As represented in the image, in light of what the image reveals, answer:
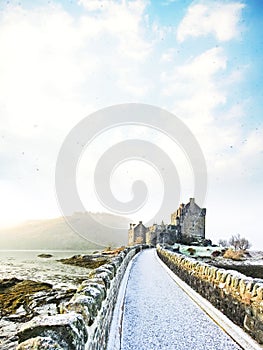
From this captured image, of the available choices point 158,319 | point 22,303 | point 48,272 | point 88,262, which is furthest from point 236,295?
point 88,262

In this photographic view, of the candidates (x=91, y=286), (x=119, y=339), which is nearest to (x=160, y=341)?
(x=119, y=339)

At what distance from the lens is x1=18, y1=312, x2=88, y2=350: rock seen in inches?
101

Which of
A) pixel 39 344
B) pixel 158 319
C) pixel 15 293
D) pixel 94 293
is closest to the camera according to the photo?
pixel 39 344

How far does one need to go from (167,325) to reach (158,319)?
0.47 meters

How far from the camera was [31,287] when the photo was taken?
Answer: 15.2 m

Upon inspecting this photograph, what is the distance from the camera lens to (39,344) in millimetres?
2326

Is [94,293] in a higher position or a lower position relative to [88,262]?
higher

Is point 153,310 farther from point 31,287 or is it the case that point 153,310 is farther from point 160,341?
point 31,287

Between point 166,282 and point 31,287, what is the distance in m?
7.45

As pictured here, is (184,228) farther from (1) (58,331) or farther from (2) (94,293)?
(1) (58,331)

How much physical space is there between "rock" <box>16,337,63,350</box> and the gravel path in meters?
3.22

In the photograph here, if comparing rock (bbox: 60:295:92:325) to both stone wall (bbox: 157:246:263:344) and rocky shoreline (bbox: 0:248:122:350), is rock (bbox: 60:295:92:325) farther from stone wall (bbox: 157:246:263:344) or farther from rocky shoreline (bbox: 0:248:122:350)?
rocky shoreline (bbox: 0:248:122:350)

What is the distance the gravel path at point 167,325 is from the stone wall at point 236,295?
50 centimetres

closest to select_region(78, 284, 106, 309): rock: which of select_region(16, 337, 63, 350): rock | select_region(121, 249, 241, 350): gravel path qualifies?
select_region(121, 249, 241, 350): gravel path
